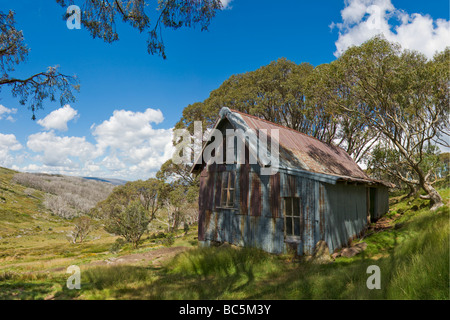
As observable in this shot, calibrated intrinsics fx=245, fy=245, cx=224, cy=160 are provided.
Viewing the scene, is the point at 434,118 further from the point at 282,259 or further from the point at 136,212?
the point at 136,212

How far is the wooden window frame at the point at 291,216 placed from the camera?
1074cm

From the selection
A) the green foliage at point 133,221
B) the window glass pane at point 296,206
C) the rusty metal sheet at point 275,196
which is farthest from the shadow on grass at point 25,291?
the green foliage at point 133,221

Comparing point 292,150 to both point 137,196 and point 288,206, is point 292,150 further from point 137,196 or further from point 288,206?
point 137,196

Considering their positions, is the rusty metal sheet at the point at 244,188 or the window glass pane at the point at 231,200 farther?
the window glass pane at the point at 231,200

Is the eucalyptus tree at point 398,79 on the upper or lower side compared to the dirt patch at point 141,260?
upper

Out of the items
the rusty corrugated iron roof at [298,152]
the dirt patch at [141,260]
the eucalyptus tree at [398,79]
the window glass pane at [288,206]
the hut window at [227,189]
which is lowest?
the dirt patch at [141,260]

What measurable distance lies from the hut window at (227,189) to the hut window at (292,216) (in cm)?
315

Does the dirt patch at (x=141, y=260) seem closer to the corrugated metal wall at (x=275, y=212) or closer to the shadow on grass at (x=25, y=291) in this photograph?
the corrugated metal wall at (x=275, y=212)

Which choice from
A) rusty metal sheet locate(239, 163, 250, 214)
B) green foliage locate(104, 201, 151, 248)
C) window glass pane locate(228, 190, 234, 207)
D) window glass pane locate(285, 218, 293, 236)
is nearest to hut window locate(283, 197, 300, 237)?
window glass pane locate(285, 218, 293, 236)

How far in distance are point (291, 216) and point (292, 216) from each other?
45mm

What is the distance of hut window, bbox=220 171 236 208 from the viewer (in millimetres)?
13203

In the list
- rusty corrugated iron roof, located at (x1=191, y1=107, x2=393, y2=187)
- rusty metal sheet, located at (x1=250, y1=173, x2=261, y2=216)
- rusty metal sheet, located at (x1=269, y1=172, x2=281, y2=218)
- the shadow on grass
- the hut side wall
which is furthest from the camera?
rusty corrugated iron roof, located at (x1=191, y1=107, x2=393, y2=187)

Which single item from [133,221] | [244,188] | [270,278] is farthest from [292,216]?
[133,221]

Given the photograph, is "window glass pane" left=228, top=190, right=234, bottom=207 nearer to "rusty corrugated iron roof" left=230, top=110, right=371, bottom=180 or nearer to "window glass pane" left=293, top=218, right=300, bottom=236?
"rusty corrugated iron roof" left=230, top=110, right=371, bottom=180
